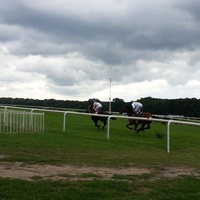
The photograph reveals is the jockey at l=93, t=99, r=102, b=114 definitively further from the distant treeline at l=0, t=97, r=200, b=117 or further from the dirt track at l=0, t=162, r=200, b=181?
the distant treeline at l=0, t=97, r=200, b=117

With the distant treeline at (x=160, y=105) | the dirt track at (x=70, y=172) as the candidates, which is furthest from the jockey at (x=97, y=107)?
the distant treeline at (x=160, y=105)

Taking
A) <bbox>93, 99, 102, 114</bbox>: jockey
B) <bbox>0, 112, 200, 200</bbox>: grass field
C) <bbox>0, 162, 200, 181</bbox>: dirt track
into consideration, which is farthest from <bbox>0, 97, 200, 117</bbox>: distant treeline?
<bbox>0, 162, 200, 181</bbox>: dirt track

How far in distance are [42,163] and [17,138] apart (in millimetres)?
4826

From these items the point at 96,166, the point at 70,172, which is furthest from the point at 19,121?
the point at 70,172

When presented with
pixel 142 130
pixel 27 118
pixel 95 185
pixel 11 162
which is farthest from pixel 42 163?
pixel 142 130

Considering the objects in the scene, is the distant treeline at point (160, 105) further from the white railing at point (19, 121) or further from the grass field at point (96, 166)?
the grass field at point (96, 166)

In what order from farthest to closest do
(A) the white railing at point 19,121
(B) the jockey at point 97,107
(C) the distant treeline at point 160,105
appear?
(C) the distant treeline at point 160,105, (B) the jockey at point 97,107, (A) the white railing at point 19,121

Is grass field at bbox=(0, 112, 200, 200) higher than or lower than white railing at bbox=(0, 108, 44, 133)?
lower

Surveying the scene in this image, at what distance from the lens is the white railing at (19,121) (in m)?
15.6

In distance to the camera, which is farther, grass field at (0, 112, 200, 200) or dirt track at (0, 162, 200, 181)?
dirt track at (0, 162, 200, 181)

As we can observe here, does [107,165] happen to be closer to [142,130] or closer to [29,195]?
[29,195]

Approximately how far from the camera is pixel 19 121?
16.3 metres

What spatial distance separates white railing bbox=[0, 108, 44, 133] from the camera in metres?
15.6

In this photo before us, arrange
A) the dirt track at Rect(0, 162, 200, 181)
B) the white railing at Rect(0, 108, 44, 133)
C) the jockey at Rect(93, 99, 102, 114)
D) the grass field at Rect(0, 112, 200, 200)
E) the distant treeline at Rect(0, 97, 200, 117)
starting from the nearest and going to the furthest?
the grass field at Rect(0, 112, 200, 200) → the dirt track at Rect(0, 162, 200, 181) → the white railing at Rect(0, 108, 44, 133) → the jockey at Rect(93, 99, 102, 114) → the distant treeline at Rect(0, 97, 200, 117)
